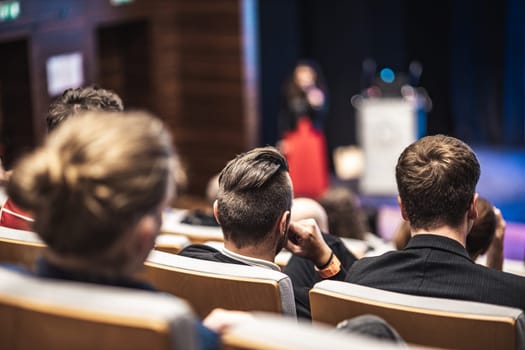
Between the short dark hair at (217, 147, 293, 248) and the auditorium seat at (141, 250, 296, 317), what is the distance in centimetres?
24

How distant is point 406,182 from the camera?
1.85 meters

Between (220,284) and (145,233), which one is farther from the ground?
(145,233)

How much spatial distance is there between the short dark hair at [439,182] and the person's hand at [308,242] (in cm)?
27

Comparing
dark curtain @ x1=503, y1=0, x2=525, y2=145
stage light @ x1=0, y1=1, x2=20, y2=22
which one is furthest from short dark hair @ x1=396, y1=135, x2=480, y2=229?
dark curtain @ x1=503, y1=0, x2=525, y2=145

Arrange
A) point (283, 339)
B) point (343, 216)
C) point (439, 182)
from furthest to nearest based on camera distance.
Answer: point (343, 216)
point (439, 182)
point (283, 339)

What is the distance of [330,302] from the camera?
1.49 metres

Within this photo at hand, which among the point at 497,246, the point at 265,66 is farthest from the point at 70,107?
the point at 265,66

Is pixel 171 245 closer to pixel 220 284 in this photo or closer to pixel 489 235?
pixel 220 284

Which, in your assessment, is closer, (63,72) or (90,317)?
(90,317)

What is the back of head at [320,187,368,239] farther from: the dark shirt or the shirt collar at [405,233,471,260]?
the dark shirt

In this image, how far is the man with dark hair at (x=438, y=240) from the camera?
5.36 feet

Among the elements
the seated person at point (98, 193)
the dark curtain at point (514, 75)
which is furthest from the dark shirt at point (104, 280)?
the dark curtain at point (514, 75)

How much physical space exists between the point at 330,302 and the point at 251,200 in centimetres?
44

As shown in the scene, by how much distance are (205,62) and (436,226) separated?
18.6ft
